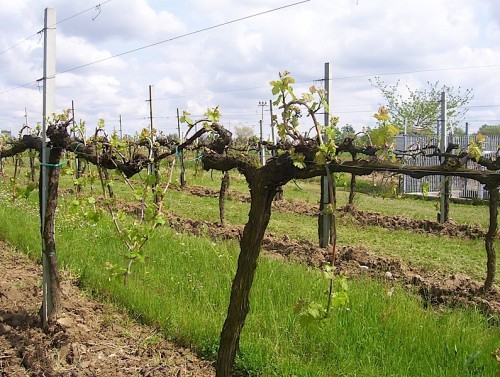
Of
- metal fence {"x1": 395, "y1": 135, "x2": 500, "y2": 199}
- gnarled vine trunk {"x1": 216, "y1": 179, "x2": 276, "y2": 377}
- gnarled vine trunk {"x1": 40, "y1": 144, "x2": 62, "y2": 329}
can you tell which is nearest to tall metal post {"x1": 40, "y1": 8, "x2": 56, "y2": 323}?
gnarled vine trunk {"x1": 40, "y1": 144, "x2": 62, "y2": 329}

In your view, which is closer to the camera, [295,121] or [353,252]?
[295,121]

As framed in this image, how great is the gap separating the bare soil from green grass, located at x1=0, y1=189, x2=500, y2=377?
24 centimetres

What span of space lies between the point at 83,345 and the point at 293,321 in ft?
6.40

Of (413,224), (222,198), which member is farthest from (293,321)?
(413,224)

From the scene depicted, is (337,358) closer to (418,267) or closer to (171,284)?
(171,284)

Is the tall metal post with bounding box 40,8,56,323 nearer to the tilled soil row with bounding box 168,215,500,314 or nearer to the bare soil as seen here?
the bare soil

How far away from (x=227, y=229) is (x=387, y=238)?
3462 millimetres

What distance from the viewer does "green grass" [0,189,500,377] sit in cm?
424

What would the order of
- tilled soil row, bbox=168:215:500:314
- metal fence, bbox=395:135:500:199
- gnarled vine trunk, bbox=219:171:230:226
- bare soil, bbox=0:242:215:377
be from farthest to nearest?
metal fence, bbox=395:135:500:199 < gnarled vine trunk, bbox=219:171:230:226 < tilled soil row, bbox=168:215:500:314 < bare soil, bbox=0:242:215:377

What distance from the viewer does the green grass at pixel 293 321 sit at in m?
4.24

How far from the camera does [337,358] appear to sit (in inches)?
173

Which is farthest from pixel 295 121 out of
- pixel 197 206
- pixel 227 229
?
pixel 197 206

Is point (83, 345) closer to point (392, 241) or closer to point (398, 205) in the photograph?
point (392, 241)

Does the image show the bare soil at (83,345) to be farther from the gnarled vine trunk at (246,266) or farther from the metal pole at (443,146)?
the metal pole at (443,146)
